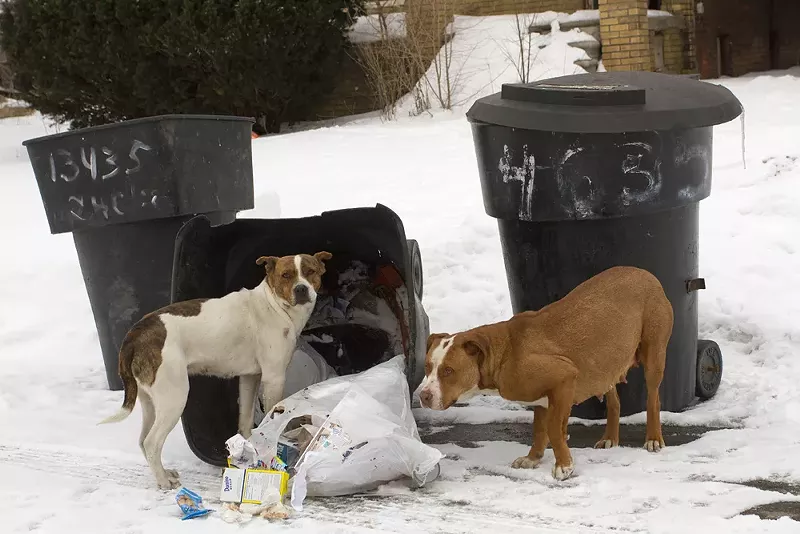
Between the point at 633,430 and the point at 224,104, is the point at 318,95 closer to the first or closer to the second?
the point at 224,104

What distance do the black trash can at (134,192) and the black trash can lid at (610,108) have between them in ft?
5.33

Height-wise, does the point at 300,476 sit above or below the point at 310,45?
below

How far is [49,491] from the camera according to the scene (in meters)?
3.85

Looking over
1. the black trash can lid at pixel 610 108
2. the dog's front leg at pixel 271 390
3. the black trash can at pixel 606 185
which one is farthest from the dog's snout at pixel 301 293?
the black trash can lid at pixel 610 108

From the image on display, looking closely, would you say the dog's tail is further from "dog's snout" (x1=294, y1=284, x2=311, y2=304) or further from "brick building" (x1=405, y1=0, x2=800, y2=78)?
"brick building" (x1=405, y1=0, x2=800, y2=78)

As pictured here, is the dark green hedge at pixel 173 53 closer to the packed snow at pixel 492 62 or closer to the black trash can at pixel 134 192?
Result: the packed snow at pixel 492 62

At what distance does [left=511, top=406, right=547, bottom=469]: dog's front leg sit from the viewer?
383 cm

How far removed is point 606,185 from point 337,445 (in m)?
1.65

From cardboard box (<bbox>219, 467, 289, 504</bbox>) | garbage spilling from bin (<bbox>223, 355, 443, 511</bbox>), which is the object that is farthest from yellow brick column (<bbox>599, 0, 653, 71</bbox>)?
cardboard box (<bbox>219, 467, 289, 504</bbox>)

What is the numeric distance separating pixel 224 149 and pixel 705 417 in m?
2.90

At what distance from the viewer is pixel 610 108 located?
403 cm

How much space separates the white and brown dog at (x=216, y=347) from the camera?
383 cm

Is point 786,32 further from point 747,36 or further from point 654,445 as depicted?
point 654,445

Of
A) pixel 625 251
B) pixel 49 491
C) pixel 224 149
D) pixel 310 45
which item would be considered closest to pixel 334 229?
pixel 224 149
